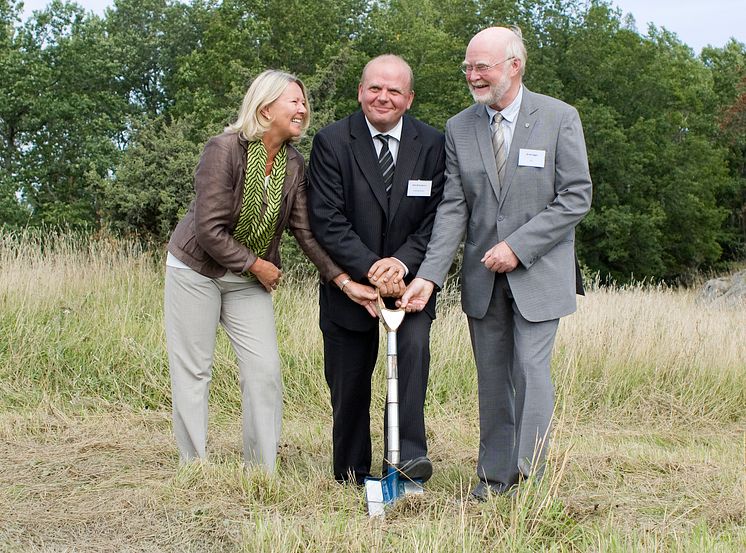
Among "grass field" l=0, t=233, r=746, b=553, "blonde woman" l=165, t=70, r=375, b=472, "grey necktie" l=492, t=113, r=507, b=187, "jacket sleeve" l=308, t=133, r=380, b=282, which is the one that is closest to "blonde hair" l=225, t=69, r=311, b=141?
"blonde woman" l=165, t=70, r=375, b=472

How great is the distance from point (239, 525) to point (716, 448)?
3.37 m

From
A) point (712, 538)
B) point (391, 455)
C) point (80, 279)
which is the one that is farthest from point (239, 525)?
point (80, 279)

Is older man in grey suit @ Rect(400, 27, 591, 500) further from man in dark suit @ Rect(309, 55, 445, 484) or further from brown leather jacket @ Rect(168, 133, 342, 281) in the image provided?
brown leather jacket @ Rect(168, 133, 342, 281)

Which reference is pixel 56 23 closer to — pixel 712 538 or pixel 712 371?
pixel 712 371

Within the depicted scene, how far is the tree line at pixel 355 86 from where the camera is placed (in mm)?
33875

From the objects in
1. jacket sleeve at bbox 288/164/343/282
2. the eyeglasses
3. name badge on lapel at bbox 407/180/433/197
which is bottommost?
jacket sleeve at bbox 288/164/343/282

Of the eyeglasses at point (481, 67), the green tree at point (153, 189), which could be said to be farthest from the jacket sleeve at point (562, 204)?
the green tree at point (153, 189)

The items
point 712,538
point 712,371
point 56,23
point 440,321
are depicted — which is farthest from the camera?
point 56,23

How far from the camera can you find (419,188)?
4.58 m

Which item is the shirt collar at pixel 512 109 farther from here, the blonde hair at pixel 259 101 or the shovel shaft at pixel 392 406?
the shovel shaft at pixel 392 406

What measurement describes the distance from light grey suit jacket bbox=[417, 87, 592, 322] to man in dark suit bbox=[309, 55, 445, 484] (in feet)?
0.43

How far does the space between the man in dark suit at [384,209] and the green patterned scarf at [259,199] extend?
0.17 meters

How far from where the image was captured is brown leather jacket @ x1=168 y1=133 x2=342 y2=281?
4.50 m

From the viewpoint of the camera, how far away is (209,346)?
15.8 feet
